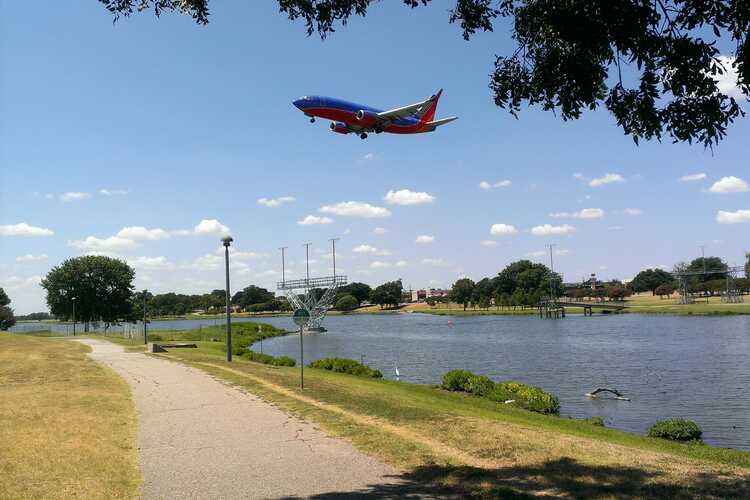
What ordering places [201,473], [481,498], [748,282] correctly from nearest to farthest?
[481,498], [201,473], [748,282]

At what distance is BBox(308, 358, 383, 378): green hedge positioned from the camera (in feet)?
107

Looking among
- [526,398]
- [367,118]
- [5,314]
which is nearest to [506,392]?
[526,398]

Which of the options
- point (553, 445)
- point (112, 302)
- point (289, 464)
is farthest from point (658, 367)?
point (112, 302)

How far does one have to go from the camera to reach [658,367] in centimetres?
3822

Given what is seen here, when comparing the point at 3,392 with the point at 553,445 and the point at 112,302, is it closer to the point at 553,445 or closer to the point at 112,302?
the point at 553,445

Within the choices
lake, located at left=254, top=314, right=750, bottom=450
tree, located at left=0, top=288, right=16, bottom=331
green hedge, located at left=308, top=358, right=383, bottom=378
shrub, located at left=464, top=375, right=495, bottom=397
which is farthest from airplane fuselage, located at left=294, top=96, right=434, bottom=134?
tree, located at left=0, top=288, right=16, bottom=331

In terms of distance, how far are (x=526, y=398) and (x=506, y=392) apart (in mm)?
1063

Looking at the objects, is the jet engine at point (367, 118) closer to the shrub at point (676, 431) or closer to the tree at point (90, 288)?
the shrub at point (676, 431)

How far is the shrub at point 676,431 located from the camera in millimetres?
17984

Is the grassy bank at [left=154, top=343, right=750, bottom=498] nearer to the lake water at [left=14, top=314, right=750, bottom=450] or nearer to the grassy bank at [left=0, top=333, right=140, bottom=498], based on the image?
the grassy bank at [left=0, top=333, right=140, bottom=498]

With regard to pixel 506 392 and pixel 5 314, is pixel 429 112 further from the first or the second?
pixel 5 314

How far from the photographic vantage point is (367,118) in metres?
12.1

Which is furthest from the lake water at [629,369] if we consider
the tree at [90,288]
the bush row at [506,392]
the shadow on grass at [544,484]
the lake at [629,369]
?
the tree at [90,288]

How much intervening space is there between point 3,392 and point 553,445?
16.1 m
